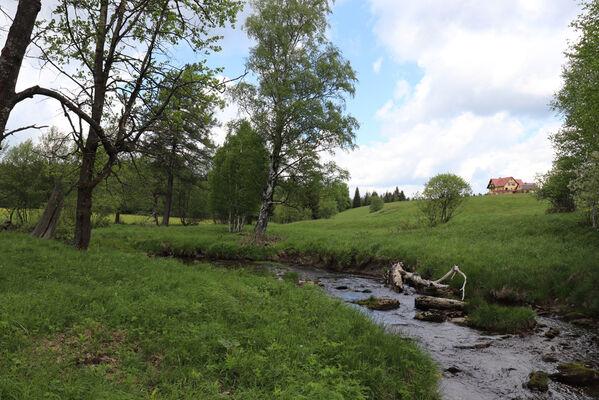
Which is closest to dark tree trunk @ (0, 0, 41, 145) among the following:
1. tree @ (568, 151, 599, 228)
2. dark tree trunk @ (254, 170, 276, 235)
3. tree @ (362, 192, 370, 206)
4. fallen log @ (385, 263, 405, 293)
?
fallen log @ (385, 263, 405, 293)

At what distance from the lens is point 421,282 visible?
1409 centimetres

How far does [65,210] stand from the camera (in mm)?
21984

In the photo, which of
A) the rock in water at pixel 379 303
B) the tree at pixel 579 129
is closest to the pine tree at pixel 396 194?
the tree at pixel 579 129

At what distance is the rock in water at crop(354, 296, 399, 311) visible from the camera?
1130 cm

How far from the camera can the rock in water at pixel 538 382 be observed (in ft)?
20.3

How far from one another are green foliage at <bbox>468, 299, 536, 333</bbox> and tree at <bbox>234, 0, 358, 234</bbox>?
1661cm

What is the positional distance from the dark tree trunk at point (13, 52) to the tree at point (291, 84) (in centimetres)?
1784

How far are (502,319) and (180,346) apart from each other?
9.69 m

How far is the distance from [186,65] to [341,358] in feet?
30.7

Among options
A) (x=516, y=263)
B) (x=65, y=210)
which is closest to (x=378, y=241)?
(x=516, y=263)

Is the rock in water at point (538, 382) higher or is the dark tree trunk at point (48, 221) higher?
the dark tree trunk at point (48, 221)

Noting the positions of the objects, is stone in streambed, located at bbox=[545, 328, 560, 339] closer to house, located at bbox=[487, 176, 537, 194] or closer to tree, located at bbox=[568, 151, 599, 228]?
tree, located at bbox=[568, 151, 599, 228]

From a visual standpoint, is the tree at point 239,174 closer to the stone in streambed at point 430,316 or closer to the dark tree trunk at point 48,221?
the dark tree trunk at point 48,221

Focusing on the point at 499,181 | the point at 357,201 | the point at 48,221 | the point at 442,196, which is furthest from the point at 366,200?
the point at 48,221
